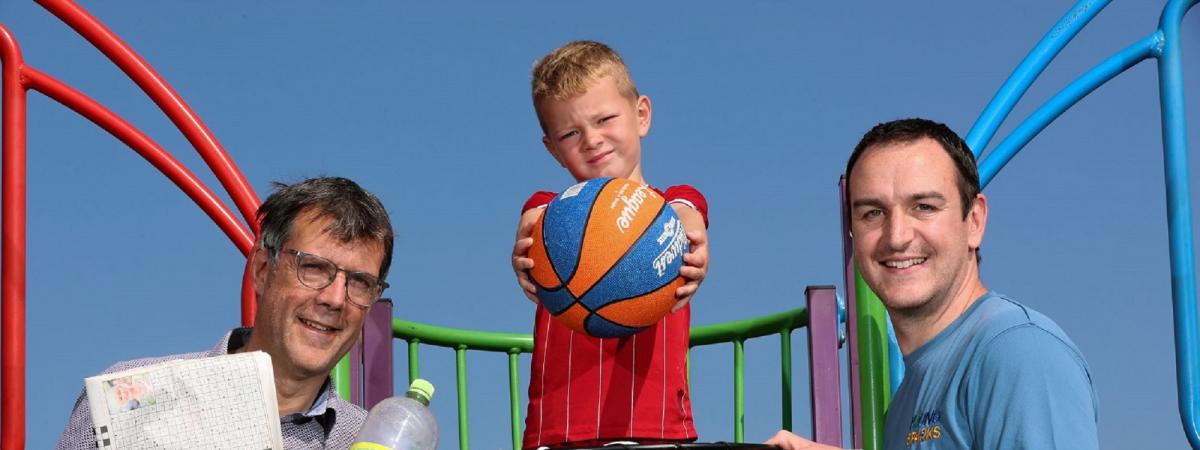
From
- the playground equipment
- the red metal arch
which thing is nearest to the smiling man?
the playground equipment

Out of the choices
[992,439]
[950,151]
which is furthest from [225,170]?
[992,439]

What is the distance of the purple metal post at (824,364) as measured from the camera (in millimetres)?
5992

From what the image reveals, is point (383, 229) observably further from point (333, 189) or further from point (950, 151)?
point (950, 151)

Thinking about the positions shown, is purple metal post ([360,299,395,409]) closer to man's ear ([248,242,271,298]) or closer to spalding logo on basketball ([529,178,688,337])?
man's ear ([248,242,271,298])

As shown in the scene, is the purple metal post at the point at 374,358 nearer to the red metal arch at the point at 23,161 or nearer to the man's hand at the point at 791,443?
the red metal arch at the point at 23,161

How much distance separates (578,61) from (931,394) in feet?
7.05

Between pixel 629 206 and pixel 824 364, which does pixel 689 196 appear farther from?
pixel 824 364

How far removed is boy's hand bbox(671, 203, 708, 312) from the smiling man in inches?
28.1

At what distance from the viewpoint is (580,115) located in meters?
5.06

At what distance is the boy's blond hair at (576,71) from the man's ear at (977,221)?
5.39ft

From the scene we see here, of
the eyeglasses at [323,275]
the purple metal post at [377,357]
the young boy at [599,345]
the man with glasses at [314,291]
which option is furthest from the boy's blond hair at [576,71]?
the purple metal post at [377,357]

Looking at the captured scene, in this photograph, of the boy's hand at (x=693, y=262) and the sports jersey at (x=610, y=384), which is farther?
the sports jersey at (x=610, y=384)

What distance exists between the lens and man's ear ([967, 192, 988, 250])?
3.95 metres

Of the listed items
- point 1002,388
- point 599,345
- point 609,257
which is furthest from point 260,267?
point 1002,388
